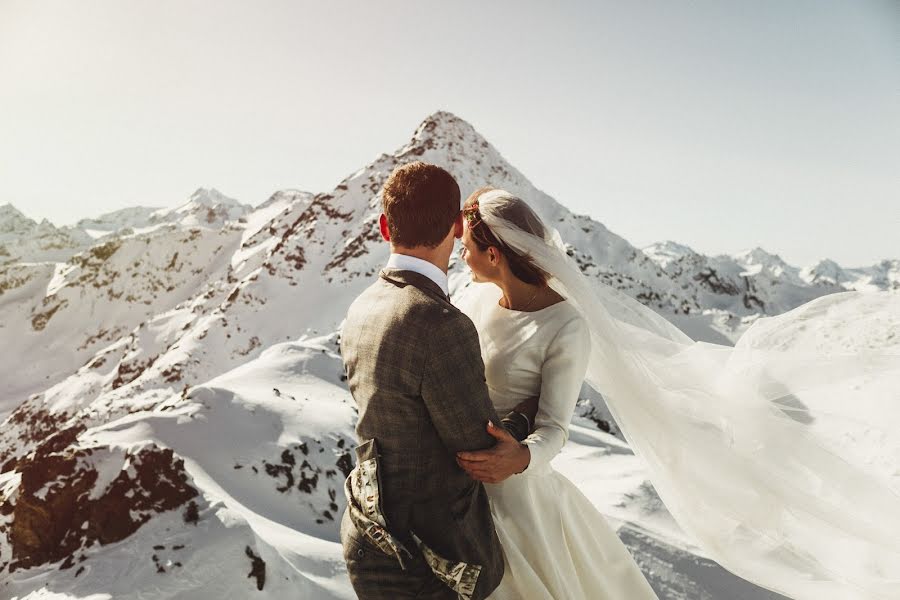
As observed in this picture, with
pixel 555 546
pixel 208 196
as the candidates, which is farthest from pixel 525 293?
pixel 208 196

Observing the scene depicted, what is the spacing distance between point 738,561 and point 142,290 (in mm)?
86876

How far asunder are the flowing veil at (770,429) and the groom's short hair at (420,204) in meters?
0.57

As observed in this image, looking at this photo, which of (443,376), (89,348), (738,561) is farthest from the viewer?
(89,348)

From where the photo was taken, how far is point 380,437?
1742 mm

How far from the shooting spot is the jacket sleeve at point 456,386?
1.61 meters

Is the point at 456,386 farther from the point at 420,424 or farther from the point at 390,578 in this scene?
the point at 390,578

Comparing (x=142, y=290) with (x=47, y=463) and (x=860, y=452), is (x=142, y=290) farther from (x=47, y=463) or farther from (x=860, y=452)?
(x=860, y=452)

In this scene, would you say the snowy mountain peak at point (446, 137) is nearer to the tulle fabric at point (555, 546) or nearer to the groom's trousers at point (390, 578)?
the tulle fabric at point (555, 546)

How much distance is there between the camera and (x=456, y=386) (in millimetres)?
1631

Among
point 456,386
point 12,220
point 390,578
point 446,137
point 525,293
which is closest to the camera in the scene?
point 456,386

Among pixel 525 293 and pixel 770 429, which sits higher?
pixel 525 293

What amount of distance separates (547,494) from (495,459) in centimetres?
70

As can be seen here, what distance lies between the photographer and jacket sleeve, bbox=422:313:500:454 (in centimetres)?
161

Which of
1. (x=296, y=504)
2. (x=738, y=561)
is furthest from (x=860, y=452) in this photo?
(x=296, y=504)
